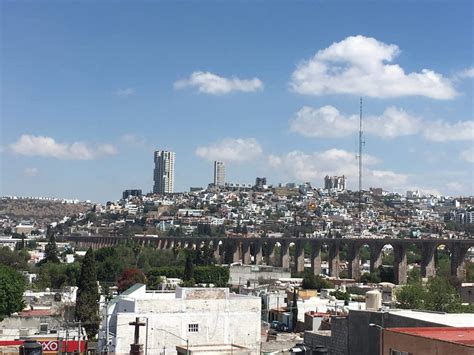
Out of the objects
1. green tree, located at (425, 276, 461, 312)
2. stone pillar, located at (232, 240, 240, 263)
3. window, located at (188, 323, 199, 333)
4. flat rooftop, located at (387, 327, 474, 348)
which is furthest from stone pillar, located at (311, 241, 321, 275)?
flat rooftop, located at (387, 327, 474, 348)

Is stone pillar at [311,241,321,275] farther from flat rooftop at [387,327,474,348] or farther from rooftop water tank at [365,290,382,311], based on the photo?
flat rooftop at [387,327,474,348]

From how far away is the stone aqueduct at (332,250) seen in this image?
255 ft

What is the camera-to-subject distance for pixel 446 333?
1323 centimetres

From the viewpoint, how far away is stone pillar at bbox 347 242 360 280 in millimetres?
86250

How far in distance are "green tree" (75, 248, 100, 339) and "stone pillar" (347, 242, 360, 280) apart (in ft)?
171

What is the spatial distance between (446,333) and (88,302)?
26.3 m

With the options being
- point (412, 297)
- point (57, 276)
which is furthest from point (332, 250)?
point (412, 297)

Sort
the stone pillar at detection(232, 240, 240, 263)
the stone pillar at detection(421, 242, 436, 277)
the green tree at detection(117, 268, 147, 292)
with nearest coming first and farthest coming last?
the green tree at detection(117, 268, 147, 292)
the stone pillar at detection(421, 242, 436, 277)
the stone pillar at detection(232, 240, 240, 263)

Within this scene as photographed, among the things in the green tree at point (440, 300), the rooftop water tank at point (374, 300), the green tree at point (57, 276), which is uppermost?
the rooftop water tank at point (374, 300)

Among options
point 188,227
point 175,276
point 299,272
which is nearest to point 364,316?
point 175,276

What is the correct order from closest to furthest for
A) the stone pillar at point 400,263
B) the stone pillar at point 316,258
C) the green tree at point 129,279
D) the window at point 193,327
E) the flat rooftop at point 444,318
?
the flat rooftop at point 444,318 → the window at point 193,327 → the green tree at point 129,279 → the stone pillar at point 400,263 → the stone pillar at point 316,258

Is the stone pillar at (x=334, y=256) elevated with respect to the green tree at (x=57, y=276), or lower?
elevated

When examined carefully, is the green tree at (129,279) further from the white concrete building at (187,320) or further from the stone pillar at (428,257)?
the stone pillar at (428,257)

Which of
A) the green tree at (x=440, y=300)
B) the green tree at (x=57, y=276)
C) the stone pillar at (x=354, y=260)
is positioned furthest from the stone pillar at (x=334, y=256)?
the green tree at (x=440, y=300)
